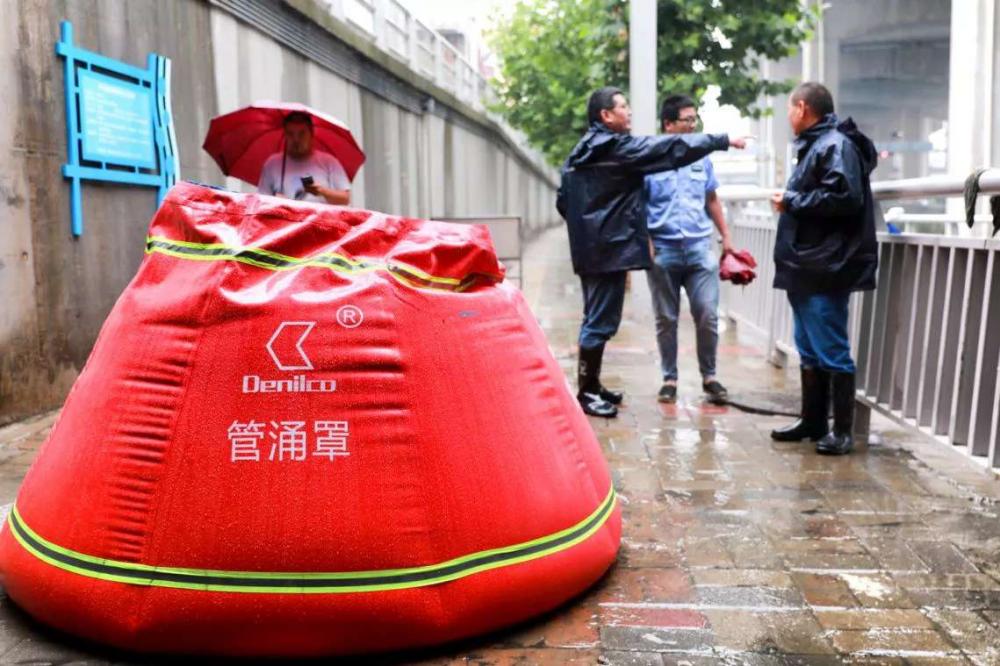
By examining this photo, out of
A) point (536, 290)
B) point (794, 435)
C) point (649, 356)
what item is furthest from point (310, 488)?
point (536, 290)

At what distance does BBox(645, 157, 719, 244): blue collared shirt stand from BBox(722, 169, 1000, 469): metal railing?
48.3 inches

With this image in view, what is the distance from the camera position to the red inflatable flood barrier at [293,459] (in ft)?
9.22

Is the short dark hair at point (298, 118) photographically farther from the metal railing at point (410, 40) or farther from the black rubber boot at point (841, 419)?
the metal railing at point (410, 40)

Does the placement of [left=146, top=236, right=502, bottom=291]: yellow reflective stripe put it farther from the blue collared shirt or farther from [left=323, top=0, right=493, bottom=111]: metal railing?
[left=323, top=0, right=493, bottom=111]: metal railing

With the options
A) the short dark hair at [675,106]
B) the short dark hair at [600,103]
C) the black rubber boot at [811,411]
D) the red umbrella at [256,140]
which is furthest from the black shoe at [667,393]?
the red umbrella at [256,140]

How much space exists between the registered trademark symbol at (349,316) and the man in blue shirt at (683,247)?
4.06m

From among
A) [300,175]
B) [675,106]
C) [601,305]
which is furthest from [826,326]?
[300,175]

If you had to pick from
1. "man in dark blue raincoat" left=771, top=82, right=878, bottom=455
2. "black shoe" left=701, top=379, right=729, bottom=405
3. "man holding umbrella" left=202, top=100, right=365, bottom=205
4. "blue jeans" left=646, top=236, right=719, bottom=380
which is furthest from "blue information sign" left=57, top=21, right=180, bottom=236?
"man in dark blue raincoat" left=771, top=82, right=878, bottom=455

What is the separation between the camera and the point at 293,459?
2.88m

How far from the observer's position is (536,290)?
1633cm

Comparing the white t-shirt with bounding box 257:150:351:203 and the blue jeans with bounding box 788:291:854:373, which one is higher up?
the white t-shirt with bounding box 257:150:351:203

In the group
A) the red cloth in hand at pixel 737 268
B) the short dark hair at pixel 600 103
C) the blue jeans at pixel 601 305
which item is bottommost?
the blue jeans at pixel 601 305

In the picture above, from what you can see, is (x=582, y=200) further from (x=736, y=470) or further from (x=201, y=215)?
(x=201, y=215)

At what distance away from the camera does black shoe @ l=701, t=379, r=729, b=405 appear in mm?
6891
